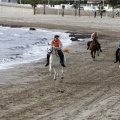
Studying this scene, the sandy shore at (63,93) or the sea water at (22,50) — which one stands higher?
the sandy shore at (63,93)

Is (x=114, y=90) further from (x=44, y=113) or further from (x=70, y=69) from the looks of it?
(x=70, y=69)

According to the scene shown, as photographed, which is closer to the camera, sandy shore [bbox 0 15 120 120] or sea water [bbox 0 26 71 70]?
sandy shore [bbox 0 15 120 120]

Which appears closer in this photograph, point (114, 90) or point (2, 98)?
point (2, 98)

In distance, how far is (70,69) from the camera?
21.0 meters

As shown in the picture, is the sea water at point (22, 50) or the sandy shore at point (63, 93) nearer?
the sandy shore at point (63, 93)

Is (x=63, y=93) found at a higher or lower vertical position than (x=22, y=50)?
higher

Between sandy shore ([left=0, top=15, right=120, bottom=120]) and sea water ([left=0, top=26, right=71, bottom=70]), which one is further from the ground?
sandy shore ([left=0, top=15, right=120, bottom=120])

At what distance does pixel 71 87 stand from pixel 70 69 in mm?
5166

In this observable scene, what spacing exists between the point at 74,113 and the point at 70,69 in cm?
978

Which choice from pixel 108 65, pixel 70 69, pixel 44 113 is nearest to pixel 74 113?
pixel 44 113

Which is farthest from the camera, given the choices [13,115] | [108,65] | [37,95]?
[108,65]

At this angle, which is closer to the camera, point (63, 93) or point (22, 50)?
point (63, 93)

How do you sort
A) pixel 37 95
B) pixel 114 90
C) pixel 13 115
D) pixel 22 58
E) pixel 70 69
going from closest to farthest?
1. pixel 13 115
2. pixel 37 95
3. pixel 114 90
4. pixel 70 69
5. pixel 22 58

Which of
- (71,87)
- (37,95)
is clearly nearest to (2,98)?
(37,95)
